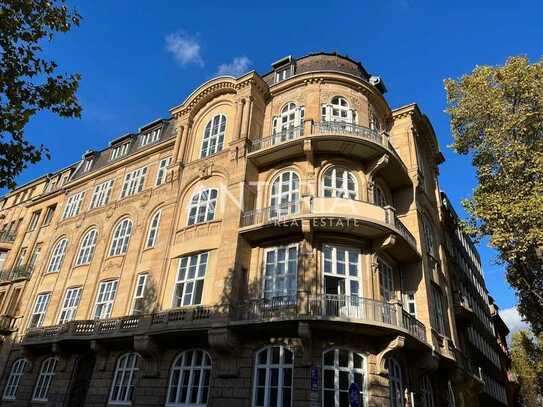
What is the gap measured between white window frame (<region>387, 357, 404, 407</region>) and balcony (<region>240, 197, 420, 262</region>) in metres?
4.90

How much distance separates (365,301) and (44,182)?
1290 inches

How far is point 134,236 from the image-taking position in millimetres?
23203

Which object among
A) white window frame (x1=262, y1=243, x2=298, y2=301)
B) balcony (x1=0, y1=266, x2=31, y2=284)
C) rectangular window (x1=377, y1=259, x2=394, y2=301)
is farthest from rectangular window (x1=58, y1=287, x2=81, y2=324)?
rectangular window (x1=377, y1=259, x2=394, y2=301)

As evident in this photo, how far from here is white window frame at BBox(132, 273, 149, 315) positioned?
20294mm

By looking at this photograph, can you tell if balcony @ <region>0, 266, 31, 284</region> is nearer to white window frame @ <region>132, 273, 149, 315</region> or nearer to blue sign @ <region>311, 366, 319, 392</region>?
white window frame @ <region>132, 273, 149, 315</region>

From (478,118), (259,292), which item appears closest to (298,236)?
(259,292)

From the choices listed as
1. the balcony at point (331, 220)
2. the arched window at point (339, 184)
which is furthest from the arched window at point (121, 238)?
the arched window at point (339, 184)

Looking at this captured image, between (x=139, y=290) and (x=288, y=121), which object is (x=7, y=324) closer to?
(x=139, y=290)

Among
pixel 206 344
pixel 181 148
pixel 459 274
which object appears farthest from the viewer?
pixel 459 274

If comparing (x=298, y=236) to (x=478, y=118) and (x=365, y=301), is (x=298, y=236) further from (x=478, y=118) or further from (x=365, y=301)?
(x=478, y=118)

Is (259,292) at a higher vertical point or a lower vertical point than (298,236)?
lower

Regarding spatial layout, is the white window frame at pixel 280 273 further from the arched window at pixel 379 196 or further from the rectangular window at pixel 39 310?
the rectangular window at pixel 39 310

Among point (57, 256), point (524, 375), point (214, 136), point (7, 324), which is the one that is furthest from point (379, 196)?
point (524, 375)

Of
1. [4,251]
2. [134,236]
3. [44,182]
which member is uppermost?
[44,182]
